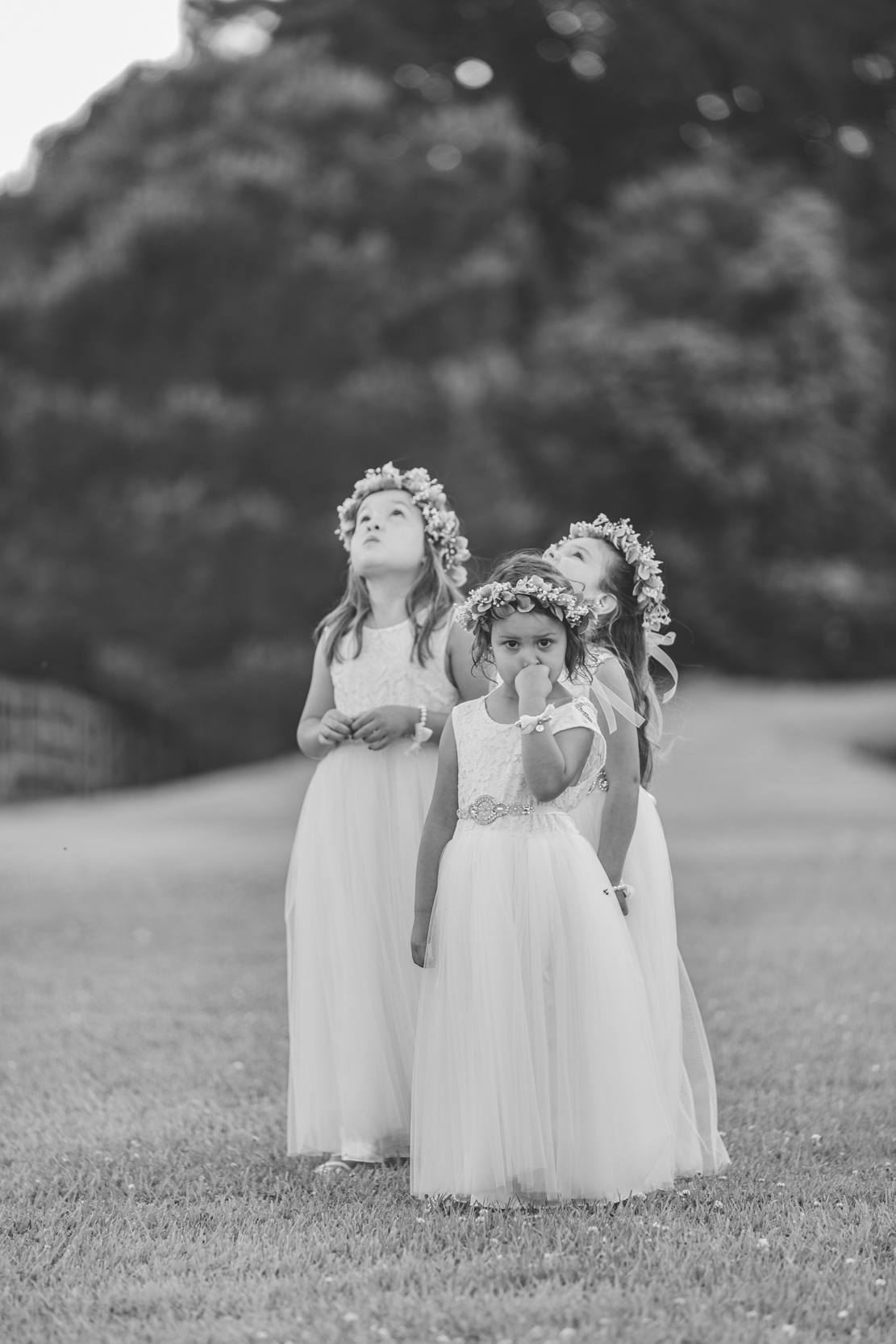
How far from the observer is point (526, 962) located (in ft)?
13.4

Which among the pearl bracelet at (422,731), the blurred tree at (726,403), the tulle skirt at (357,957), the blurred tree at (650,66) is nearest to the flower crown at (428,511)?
the pearl bracelet at (422,731)

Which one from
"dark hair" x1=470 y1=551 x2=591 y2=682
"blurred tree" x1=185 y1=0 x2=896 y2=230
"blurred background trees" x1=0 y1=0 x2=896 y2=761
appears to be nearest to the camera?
"dark hair" x1=470 y1=551 x2=591 y2=682

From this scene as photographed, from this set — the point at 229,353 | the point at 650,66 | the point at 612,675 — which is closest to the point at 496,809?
the point at 612,675

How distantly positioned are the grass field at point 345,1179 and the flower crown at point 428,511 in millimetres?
912

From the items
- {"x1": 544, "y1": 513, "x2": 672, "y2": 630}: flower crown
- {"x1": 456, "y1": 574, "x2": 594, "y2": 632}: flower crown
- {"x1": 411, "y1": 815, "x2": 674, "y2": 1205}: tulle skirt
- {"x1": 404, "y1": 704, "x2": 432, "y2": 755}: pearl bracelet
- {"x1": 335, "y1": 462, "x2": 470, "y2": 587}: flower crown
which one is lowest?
{"x1": 411, "y1": 815, "x2": 674, "y2": 1205}: tulle skirt

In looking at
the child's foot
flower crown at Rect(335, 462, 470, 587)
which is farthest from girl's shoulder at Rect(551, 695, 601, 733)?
the child's foot

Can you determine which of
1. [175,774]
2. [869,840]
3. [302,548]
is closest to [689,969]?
[869,840]

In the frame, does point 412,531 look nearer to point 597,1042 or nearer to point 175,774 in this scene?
point 597,1042

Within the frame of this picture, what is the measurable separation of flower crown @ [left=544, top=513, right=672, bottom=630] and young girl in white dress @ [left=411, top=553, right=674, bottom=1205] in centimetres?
43

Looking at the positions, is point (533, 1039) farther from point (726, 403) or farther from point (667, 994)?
point (726, 403)

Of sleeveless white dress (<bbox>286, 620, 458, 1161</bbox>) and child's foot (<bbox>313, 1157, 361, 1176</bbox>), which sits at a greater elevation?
sleeveless white dress (<bbox>286, 620, 458, 1161</bbox>)

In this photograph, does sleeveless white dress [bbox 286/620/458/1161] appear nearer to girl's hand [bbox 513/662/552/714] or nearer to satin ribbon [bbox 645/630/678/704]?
satin ribbon [bbox 645/630/678/704]

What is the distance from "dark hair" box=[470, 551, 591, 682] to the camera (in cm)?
410

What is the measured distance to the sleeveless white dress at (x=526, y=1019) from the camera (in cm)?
400
